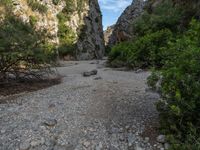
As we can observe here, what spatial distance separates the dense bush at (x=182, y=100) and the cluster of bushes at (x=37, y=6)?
2876 cm

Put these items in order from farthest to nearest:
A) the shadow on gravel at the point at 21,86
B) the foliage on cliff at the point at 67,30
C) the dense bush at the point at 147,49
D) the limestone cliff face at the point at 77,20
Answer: the foliage on cliff at the point at 67,30
the limestone cliff face at the point at 77,20
the dense bush at the point at 147,49
the shadow on gravel at the point at 21,86

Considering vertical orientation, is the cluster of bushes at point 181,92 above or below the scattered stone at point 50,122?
above

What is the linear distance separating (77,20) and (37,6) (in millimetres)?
7128

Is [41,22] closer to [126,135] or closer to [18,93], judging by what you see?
[18,93]

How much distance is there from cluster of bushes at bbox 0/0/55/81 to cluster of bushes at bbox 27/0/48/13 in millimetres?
22350

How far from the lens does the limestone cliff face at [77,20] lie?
33.1m

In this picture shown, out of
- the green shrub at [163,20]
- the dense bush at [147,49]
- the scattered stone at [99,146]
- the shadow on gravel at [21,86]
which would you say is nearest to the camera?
the scattered stone at [99,146]

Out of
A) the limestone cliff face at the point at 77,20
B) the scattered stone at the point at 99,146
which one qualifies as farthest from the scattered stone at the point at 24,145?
the limestone cliff face at the point at 77,20

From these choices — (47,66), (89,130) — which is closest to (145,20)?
(47,66)

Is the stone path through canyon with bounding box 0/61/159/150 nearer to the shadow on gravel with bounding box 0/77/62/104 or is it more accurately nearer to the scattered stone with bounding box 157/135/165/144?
the scattered stone with bounding box 157/135/165/144

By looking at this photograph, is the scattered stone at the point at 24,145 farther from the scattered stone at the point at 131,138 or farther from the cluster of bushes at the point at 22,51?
the cluster of bushes at the point at 22,51

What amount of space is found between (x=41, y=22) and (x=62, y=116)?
28190mm

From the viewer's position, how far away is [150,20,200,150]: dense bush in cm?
432

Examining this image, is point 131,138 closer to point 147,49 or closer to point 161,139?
point 161,139
